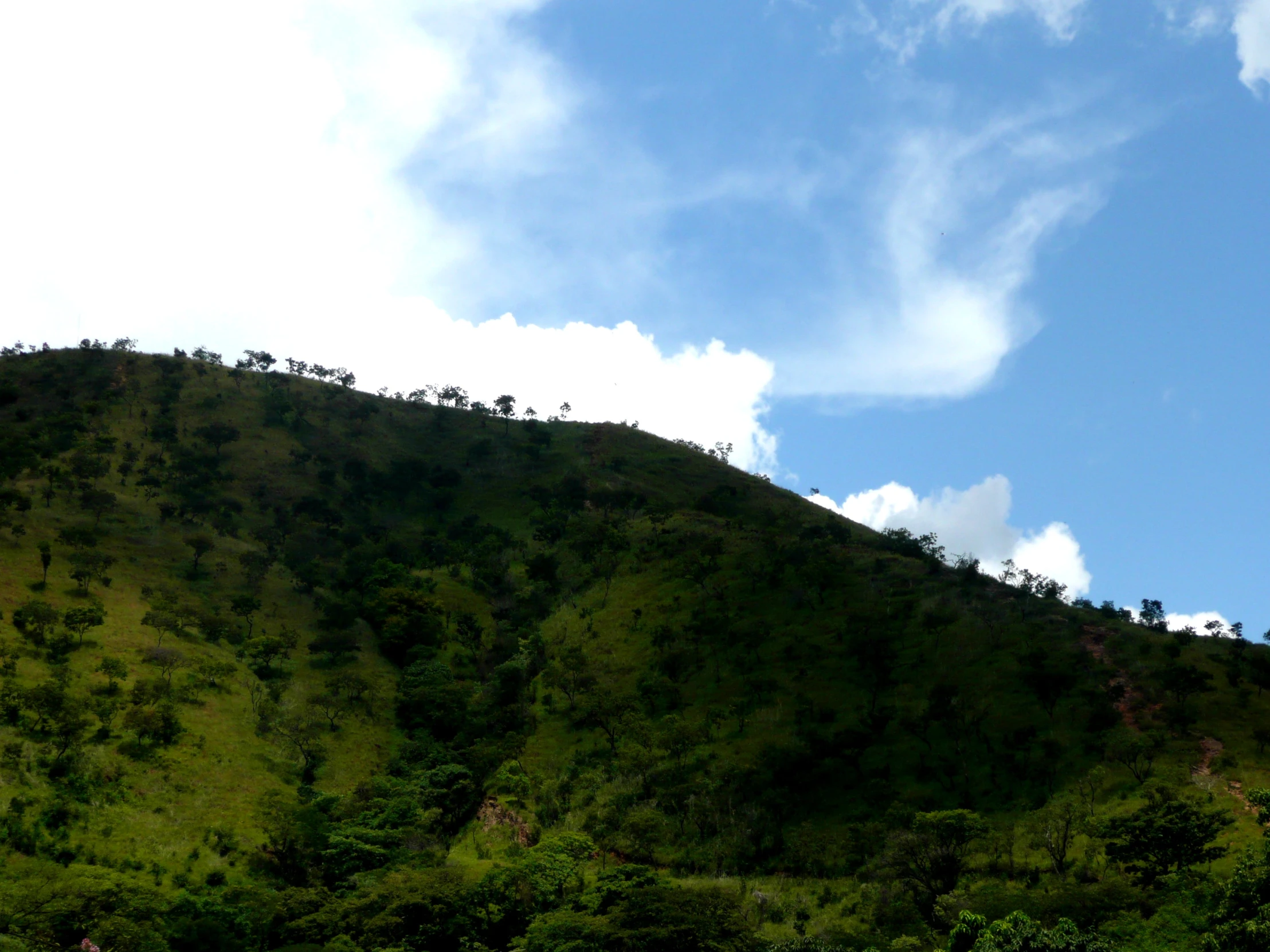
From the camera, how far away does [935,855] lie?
144 ft

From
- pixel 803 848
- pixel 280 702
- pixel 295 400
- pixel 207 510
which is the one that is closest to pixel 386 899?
pixel 803 848

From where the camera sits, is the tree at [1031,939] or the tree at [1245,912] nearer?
the tree at [1245,912]

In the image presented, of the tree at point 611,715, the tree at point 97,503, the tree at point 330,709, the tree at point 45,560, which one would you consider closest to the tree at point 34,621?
the tree at point 45,560

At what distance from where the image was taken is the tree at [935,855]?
1720 inches

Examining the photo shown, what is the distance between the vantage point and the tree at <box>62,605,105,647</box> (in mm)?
60000

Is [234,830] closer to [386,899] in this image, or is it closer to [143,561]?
[386,899]

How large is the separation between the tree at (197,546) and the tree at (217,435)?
105ft

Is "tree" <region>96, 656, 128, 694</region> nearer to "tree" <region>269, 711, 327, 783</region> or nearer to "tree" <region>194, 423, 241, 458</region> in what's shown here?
"tree" <region>269, 711, 327, 783</region>

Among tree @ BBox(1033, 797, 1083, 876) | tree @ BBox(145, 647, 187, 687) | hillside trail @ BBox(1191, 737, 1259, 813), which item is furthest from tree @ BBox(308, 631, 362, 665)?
hillside trail @ BBox(1191, 737, 1259, 813)

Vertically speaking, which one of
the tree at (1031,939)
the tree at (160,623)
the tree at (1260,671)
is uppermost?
the tree at (1260,671)

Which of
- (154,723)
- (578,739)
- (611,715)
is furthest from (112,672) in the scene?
(611,715)

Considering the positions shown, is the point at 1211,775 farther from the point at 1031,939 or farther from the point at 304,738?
the point at 304,738

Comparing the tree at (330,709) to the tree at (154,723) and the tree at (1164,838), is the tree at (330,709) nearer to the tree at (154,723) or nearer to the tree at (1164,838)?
the tree at (154,723)

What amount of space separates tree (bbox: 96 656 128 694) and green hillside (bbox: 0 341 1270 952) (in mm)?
286
